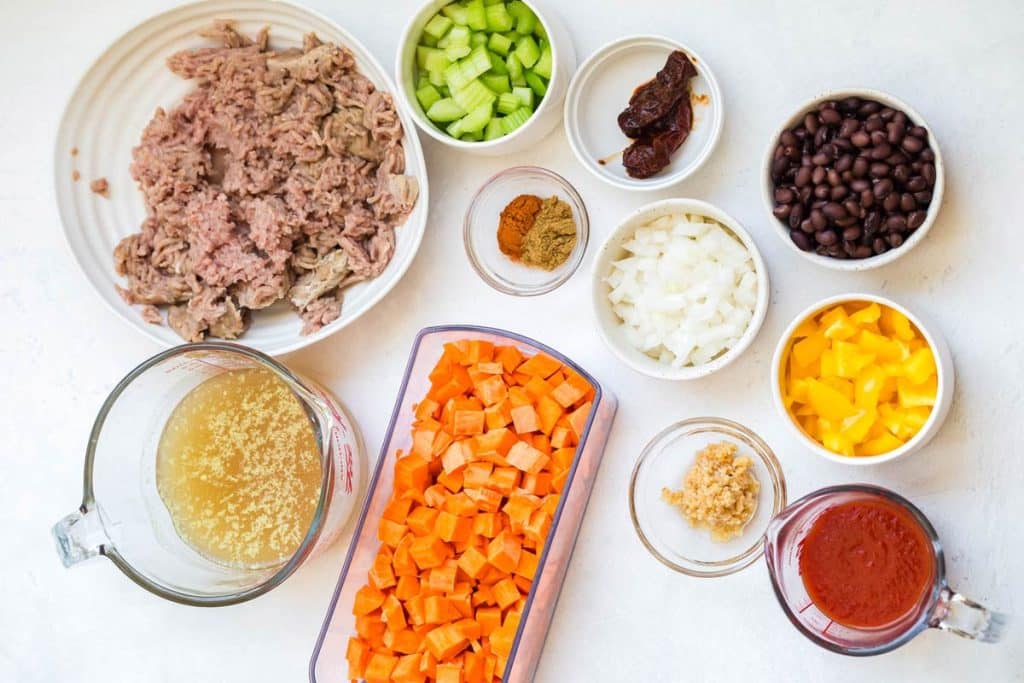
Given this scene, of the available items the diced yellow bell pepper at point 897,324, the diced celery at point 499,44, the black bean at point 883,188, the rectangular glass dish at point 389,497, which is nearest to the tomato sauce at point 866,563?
the diced yellow bell pepper at point 897,324

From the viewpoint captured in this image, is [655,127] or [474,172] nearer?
[655,127]

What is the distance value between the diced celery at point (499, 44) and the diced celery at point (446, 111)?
161 millimetres

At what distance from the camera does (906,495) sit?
2.07m

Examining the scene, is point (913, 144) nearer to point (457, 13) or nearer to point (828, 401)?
point (828, 401)

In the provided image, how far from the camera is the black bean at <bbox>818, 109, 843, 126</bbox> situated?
1960mm

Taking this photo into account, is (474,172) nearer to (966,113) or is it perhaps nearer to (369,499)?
(369,499)

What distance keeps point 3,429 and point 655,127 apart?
78.0 inches

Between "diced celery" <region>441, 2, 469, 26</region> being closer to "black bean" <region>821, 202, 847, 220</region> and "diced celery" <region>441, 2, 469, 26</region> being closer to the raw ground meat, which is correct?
the raw ground meat

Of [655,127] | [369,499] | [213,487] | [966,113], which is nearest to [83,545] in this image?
[213,487]

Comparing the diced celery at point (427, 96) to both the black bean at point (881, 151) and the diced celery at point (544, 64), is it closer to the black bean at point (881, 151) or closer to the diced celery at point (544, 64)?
the diced celery at point (544, 64)

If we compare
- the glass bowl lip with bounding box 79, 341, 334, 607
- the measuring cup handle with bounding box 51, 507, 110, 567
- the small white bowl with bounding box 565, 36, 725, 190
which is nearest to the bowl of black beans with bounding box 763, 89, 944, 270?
the small white bowl with bounding box 565, 36, 725, 190

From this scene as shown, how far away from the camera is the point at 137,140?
96.0 inches

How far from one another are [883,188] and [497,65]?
3.08 feet

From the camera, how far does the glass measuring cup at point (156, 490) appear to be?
209cm
